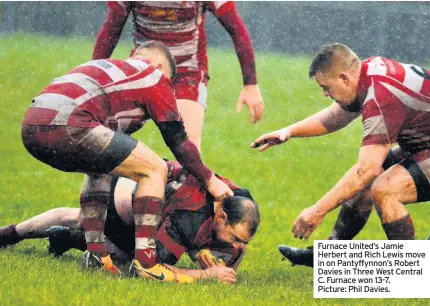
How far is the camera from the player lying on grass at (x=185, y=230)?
196 inches

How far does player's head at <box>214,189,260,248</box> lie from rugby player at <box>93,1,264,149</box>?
3.66 feet

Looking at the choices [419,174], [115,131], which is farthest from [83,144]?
[419,174]

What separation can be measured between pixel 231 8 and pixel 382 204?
1.96 metres

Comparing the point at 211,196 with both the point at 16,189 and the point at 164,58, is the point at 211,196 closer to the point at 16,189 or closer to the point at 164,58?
the point at 164,58

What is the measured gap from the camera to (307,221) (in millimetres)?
4855

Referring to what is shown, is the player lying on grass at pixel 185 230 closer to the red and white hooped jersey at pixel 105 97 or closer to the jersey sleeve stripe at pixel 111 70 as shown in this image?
the red and white hooped jersey at pixel 105 97

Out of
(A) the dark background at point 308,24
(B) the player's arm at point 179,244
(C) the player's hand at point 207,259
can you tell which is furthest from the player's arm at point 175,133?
(A) the dark background at point 308,24

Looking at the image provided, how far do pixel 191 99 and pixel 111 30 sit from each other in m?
0.75

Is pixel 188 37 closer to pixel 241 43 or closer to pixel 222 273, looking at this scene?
pixel 241 43

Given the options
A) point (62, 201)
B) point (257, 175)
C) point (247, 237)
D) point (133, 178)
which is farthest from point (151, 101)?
point (257, 175)

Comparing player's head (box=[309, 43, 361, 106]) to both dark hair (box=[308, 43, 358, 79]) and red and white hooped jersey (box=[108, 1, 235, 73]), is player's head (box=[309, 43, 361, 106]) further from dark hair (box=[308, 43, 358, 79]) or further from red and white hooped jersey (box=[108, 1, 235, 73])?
red and white hooped jersey (box=[108, 1, 235, 73])

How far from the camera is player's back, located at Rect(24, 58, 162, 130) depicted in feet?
Result: 15.6

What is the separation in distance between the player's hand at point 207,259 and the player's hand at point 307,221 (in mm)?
534

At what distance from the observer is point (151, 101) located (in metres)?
4.85
